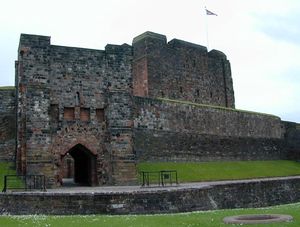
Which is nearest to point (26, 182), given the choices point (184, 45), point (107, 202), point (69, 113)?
point (69, 113)

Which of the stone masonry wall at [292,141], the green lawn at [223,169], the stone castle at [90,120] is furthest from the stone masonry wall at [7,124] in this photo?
the stone masonry wall at [292,141]

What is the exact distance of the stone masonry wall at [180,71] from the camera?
35.0m

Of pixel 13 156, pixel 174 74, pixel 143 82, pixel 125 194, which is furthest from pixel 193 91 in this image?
pixel 125 194

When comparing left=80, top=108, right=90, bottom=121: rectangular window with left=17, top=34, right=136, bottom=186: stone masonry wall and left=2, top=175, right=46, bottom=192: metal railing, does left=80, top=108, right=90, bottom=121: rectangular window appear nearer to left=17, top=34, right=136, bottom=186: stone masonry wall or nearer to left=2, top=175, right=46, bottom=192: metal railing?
left=17, top=34, right=136, bottom=186: stone masonry wall

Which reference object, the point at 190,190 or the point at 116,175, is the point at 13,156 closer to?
the point at 116,175

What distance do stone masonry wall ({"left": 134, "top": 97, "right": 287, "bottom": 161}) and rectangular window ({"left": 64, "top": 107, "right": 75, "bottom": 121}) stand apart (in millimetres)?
4701

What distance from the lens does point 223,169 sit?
1144 inches

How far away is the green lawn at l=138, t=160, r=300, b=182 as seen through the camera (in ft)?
85.3

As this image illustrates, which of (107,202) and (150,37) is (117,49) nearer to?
(150,37)

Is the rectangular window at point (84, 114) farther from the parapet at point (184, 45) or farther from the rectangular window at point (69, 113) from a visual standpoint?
the parapet at point (184, 45)

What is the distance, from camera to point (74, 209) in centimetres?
1506

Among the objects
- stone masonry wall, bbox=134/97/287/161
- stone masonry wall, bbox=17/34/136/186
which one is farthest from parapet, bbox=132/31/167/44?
stone masonry wall, bbox=17/34/136/186

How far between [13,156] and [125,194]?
10.5 metres

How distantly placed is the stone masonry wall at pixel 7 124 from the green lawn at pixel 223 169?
701 centimetres
